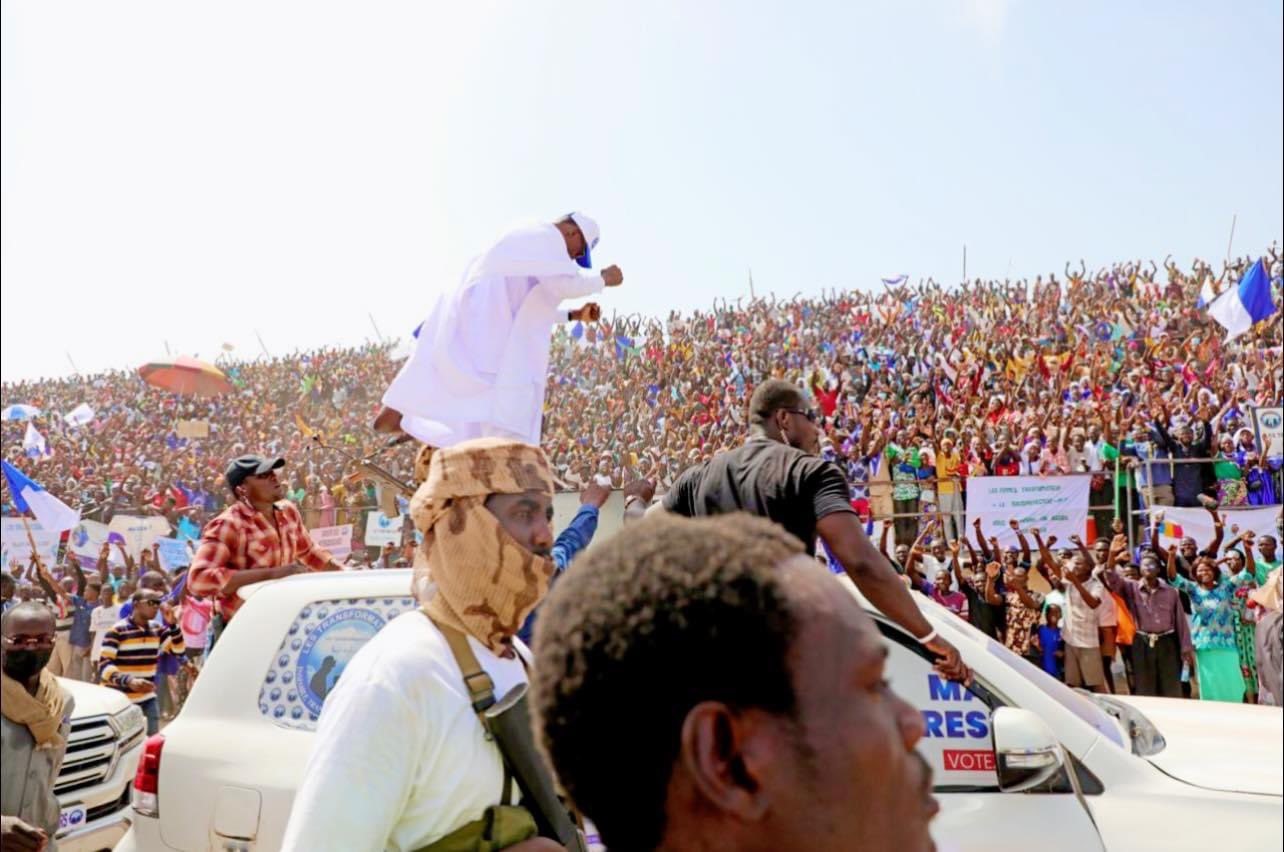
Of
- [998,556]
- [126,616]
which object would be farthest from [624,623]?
[998,556]

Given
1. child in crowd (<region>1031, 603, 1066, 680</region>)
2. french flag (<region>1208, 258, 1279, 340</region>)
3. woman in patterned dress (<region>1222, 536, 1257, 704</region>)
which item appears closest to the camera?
woman in patterned dress (<region>1222, 536, 1257, 704</region>)

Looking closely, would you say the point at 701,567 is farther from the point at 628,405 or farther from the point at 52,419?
the point at 52,419

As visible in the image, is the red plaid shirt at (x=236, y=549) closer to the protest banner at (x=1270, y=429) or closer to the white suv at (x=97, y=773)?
the white suv at (x=97, y=773)

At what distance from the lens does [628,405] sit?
18.3 meters

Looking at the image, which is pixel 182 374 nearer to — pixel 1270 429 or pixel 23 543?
pixel 23 543

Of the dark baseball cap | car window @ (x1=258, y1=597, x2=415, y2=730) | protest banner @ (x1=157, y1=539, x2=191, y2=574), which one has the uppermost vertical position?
the dark baseball cap

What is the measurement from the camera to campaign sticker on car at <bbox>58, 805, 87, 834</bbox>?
5824 millimetres

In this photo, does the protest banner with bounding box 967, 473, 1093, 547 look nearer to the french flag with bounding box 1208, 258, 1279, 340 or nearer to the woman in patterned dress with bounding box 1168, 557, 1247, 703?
the woman in patterned dress with bounding box 1168, 557, 1247, 703

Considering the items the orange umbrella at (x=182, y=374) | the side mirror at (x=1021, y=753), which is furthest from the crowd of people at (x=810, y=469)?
the orange umbrella at (x=182, y=374)

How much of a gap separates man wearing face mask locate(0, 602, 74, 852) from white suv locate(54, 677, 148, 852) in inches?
86.0

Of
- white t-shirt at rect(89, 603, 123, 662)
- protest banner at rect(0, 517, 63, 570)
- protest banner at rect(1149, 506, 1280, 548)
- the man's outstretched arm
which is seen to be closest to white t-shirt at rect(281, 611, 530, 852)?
the man's outstretched arm

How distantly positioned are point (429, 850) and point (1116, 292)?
62.4 ft

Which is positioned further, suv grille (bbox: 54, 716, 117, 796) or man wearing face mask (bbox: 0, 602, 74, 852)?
suv grille (bbox: 54, 716, 117, 796)

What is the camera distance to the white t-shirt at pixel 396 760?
5.21 ft
